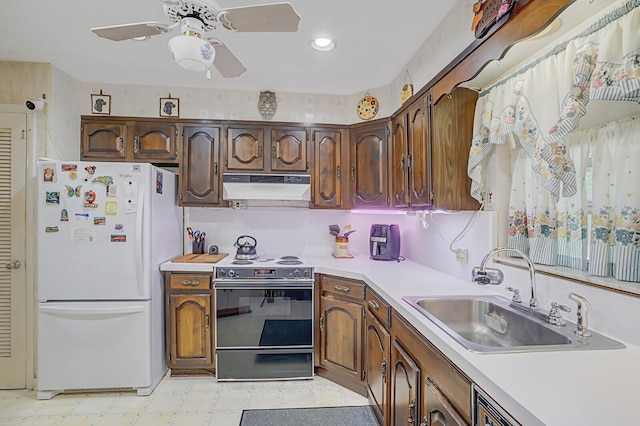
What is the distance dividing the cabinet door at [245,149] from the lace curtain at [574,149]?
6.03 ft

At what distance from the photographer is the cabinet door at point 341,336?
2332mm

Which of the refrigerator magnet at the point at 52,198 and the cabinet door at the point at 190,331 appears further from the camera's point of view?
the cabinet door at the point at 190,331

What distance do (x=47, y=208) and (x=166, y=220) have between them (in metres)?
0.78

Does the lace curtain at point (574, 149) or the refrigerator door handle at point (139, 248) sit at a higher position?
the lace curtain at point (574, 149)

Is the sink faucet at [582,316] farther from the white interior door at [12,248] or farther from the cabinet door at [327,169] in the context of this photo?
the white interior door at [12,248]

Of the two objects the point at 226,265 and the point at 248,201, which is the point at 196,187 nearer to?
the point at 248,201

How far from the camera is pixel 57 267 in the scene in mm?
2281

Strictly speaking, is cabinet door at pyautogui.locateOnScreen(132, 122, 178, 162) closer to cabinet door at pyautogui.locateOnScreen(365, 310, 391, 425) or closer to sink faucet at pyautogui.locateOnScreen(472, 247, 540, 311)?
cabinet door at pyautogui.locateOnScreen(365, 310, 391, 425)

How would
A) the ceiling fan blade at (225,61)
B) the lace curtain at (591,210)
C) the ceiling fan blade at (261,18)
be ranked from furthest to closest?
the ceiling fan blade at (225,61) → the ceiling fan blade at (261,18) → the lace curtain at (591,210)

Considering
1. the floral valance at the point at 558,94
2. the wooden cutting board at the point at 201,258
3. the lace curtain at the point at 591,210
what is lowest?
the wooden cutting board at the point at 201,258

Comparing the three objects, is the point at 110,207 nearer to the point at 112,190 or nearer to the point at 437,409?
the point at 112,190

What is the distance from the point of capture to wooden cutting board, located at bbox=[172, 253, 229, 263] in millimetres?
2684

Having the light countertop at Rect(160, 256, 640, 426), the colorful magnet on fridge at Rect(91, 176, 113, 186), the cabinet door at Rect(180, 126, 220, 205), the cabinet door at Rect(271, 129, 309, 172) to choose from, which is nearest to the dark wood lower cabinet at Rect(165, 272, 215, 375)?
the cabinet door at Rect(180, 126, 220, 205)

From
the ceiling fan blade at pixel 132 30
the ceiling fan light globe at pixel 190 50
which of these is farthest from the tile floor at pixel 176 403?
the ceiling fan blade at pixel 132 30
